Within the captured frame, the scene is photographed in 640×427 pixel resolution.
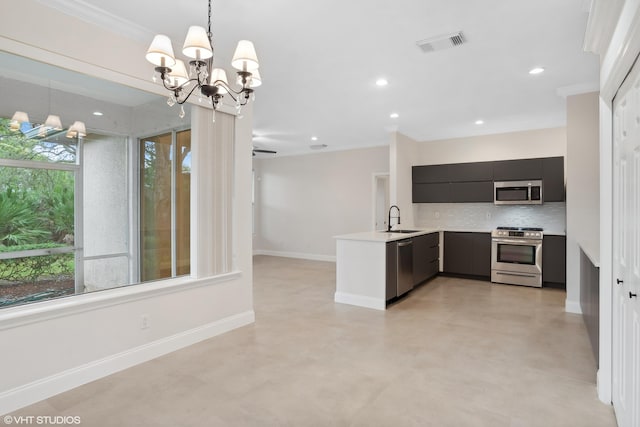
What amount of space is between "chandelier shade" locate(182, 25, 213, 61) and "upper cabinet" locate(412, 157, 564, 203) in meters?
5.73

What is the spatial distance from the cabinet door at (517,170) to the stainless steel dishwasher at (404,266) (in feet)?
7.93

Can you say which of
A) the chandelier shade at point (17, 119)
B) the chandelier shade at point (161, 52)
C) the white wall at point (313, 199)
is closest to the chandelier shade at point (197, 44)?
the chandelier shade at point (161, 52)

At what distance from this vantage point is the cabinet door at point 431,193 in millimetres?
6873

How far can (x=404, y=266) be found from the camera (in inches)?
197

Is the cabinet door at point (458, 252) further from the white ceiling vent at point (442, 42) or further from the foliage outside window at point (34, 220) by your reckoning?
the foliage outside window at point (34, 220)

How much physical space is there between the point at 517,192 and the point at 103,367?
6343 millimetres

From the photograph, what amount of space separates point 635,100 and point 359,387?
2350 mm

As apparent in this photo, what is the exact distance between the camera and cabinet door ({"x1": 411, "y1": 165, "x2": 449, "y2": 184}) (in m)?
6.88

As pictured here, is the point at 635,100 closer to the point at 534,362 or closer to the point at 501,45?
the point at 501,45

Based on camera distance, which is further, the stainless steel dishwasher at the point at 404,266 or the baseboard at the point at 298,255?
the baseboard at the point at 298,255

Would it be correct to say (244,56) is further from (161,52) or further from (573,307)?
(573,307)

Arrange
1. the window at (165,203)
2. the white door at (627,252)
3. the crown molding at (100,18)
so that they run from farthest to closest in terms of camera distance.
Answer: the window at (165,203) → the crown molding at (100,18) → the white door at (627,252)

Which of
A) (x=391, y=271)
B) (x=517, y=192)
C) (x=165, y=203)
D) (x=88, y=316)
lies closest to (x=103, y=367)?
(x=88, y=316)

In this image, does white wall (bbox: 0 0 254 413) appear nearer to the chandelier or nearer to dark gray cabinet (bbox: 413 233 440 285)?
the chandelier
